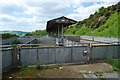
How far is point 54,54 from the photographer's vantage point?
5.48 m

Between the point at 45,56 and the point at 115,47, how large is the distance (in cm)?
431

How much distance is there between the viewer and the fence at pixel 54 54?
4.91 meters

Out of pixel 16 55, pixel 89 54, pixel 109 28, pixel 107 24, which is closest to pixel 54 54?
pixel 16 55

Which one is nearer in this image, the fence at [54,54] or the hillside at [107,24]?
the fence at [54,54]

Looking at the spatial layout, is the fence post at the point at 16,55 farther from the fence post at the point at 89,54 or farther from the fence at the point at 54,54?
the fence post at the point at 89,54

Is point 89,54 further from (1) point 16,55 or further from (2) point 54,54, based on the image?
(1) point 16,55

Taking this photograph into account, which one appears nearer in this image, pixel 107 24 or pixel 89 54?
pixel 89 54

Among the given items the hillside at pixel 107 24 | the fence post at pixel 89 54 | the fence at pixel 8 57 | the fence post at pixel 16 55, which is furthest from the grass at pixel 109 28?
the fence at pixel 8 57

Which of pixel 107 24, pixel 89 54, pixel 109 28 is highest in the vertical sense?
pixel 107 24

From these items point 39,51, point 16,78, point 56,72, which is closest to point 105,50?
point 56,72

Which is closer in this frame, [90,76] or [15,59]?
[90,76]

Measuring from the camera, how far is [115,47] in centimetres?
629

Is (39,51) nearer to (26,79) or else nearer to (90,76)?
(26,79)

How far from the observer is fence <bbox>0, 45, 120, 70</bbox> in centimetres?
491
